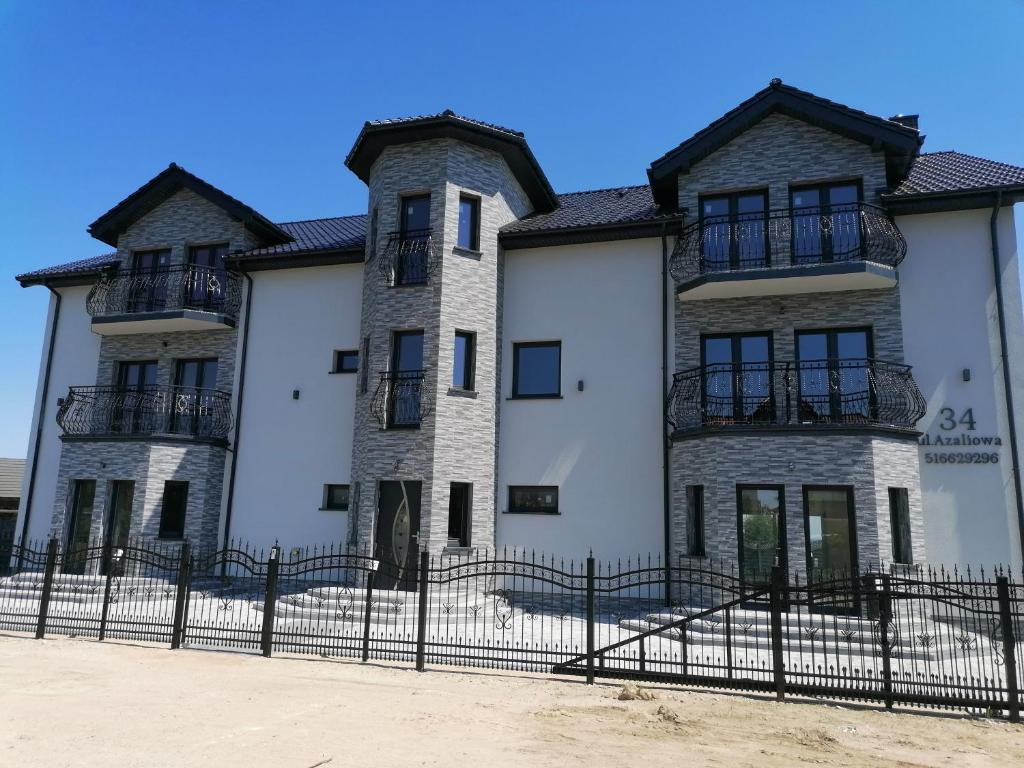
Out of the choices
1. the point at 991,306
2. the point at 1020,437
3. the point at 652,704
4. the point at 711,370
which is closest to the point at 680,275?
the point at 711,370

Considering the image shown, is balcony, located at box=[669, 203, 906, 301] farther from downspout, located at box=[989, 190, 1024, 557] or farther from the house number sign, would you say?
the house number sign

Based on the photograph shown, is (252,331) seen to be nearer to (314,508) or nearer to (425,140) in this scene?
(314,508)

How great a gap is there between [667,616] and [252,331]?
11.8 metres

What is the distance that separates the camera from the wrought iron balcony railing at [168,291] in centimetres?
1783

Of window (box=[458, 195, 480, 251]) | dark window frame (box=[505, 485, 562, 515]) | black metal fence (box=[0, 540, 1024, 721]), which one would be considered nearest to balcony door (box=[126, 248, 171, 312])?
black metal fence (box=[0, 540, 1024, 721])

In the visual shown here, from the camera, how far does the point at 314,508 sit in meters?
16.2

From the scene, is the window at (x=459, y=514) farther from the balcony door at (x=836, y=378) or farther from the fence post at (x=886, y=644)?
the fence post at (x=886, y=644)

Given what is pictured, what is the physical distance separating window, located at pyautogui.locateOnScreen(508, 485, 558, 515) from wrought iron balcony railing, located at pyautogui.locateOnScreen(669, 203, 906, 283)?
5.19 meters

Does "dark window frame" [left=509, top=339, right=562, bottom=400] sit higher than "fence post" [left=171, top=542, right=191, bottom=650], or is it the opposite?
"dark window frame" [left=509, top=339, right=562, bottom=400]

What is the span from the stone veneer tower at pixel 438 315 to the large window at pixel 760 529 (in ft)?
16.5

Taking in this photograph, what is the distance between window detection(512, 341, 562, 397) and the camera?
15578 millimetres

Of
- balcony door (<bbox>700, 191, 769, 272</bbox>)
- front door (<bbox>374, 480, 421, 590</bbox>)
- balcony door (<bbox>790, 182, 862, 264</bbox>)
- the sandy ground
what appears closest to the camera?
the sandy ground

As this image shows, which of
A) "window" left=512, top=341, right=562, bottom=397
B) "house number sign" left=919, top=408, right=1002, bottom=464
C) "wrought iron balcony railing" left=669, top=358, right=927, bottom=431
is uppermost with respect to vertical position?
"window" left=512, top=341, right=562, bottom=397

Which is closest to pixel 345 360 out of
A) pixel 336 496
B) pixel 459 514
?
pixel 336 496
